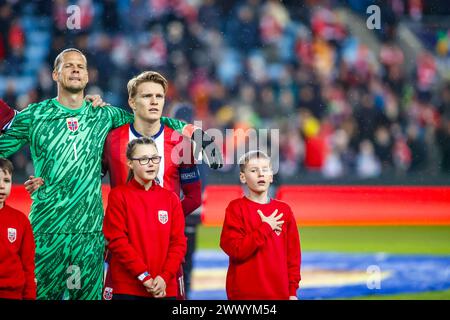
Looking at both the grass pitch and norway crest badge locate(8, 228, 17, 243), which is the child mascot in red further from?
the grass pitch

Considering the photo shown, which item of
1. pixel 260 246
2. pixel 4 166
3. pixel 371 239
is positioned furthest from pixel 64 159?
pixel 371 239

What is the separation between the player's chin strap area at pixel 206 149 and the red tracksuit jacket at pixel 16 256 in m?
0.95

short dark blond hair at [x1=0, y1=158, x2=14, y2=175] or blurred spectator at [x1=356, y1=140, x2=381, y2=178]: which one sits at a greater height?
blurred spectator at [x1=356, y1=140, x2=381, y2=178]

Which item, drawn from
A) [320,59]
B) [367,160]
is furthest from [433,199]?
[320,59]

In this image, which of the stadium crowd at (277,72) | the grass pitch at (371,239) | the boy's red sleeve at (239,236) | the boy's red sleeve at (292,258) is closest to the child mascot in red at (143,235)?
the boy's red sleeve at (239,236)

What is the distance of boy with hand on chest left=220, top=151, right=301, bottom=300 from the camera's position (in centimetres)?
419

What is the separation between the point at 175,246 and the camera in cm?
416

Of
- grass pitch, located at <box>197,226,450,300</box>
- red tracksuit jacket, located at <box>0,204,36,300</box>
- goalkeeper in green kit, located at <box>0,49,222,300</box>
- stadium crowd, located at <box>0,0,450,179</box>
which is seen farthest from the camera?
stadium crowd, located at <box>0,0,450,179</box>

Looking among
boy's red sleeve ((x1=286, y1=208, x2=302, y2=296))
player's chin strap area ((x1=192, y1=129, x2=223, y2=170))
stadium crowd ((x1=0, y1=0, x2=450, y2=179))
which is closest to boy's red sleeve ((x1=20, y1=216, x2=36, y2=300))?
player's chin strap area ((x1=192, y1=129, x2=223, y2=170))

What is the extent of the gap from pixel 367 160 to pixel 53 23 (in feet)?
16.8

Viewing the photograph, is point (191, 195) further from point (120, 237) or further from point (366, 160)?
point (366, 160)

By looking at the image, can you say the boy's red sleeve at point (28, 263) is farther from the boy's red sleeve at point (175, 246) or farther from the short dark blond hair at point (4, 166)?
the boy's red sleeve at point (175, 246)

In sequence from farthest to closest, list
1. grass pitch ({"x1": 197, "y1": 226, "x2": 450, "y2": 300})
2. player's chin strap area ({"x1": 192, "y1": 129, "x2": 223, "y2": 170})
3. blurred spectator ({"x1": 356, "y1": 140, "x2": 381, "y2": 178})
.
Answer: blurred spectator ({"x1": 356, "y1": 140, "x2": 381, "y2": 178})
grass pitch ({"x1": 197, "y1": 226, "x2": 450, "y2": 300})
player's chin strap area ({"x1": 192, "y1": 129, "x2": 223, "y2": 170})

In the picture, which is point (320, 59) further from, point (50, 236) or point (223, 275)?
point (50, 236)
